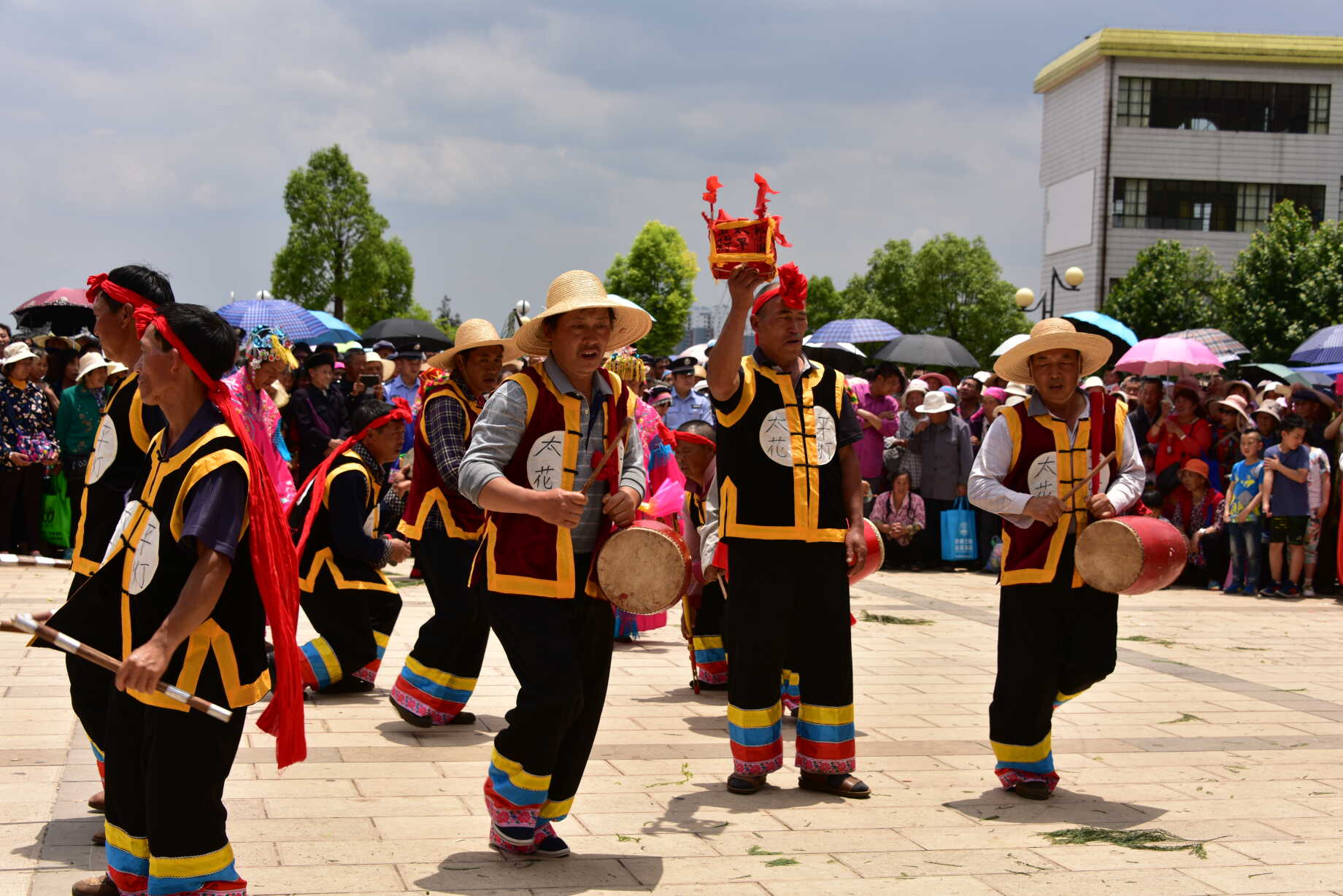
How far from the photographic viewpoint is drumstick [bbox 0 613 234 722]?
136 inches

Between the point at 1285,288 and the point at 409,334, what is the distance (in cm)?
A: 2560

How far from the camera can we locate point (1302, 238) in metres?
39.0

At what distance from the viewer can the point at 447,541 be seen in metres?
6.97

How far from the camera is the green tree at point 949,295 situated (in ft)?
189

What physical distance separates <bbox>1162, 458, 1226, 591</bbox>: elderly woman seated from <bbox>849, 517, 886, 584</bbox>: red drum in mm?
9618

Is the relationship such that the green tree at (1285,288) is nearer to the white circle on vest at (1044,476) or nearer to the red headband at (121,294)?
the white circle on vest at (1044,476)

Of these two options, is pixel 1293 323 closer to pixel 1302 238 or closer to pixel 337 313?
pixel 1302 238

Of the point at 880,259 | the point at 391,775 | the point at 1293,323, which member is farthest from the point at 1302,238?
the point at 391,775

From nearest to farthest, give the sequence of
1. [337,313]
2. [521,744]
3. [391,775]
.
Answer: [521,744] < [391,775] < [337,313]

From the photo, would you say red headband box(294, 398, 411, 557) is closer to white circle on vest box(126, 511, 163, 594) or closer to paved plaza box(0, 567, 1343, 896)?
paved plaza box(0, 567, 1343, 896)

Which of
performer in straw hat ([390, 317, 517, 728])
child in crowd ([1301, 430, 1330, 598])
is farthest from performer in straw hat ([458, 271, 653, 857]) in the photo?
child in crowd ([1301, 430, 1330, 598])

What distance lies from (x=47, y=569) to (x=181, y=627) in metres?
10.9

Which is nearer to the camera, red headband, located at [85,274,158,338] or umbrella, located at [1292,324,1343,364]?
red headband, located at [85,274,158,338]

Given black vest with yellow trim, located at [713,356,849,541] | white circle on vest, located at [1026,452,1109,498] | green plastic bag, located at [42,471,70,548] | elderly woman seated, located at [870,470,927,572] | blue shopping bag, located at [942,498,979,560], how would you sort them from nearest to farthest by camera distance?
1. black vest with yellow trim, located at [713,356,849,541]
2. white circle on vest, located at [1026,452,1109,498]
3. green plastic bag, located at [42,471,70,548]
4. elderly woman seated, located at [870,470,927,572]
5. blue shopping bag, located at [942,498,979,560]
